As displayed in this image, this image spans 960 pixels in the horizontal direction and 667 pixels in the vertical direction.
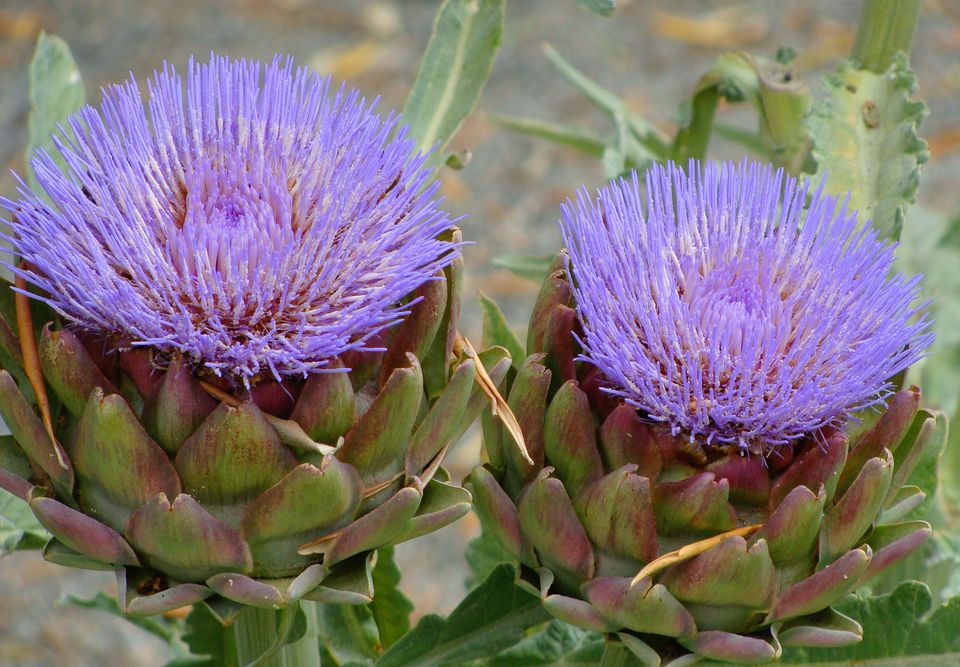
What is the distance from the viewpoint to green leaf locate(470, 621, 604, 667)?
0.77 meters

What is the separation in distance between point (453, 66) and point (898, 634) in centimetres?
49

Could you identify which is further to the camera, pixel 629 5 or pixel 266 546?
pixel 629 5

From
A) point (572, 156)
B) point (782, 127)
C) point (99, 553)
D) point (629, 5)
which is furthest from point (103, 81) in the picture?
point (99, 553)

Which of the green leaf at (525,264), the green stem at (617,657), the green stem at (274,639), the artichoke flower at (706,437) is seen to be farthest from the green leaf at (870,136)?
the green stem at (274,639)

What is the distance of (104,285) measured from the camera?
66cm

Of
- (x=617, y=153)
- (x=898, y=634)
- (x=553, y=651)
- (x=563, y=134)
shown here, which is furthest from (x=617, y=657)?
(x=563, y=134)

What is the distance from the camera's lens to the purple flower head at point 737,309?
683 mm

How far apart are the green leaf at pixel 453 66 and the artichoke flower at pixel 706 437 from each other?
0.21m

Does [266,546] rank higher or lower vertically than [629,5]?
lower

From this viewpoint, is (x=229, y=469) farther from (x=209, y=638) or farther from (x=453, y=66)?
(x=453, y=66)

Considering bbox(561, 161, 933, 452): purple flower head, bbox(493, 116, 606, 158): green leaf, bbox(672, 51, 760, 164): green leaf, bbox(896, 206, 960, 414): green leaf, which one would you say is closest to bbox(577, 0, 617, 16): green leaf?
bbox(561, 161, 933, 452): purple flower head

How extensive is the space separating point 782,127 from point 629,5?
205 centimetres

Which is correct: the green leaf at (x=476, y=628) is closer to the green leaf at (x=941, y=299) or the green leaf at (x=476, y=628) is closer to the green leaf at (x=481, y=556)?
the green leaf at (x=481, y=556)

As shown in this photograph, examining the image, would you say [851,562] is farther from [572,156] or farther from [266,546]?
[572,156]
